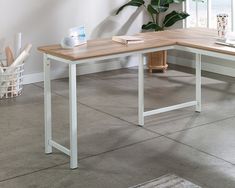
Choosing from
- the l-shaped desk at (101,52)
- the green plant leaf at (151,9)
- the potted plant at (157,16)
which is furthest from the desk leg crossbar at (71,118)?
the green plant leaf at (151,9)

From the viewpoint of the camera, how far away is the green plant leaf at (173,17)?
20.8 feet

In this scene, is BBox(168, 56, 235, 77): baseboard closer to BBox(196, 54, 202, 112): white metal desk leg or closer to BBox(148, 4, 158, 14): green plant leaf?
BBox(148, 4, 158, 14): green plant leaf

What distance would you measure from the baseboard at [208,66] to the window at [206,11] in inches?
18.3

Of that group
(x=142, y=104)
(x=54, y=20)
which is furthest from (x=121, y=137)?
(x=54, y=20)

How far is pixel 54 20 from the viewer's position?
611 cm

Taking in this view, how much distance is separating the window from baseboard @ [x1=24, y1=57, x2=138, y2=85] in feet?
3.00

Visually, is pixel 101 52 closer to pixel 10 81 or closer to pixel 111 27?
pixel 10 81

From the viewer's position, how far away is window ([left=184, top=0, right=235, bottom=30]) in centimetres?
614

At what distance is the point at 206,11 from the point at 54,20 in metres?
1.86

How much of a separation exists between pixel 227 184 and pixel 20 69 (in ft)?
9.94

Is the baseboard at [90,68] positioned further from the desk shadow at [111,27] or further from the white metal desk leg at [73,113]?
the white metal desk leg at [73,113]

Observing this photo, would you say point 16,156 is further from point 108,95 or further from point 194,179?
point 108,95

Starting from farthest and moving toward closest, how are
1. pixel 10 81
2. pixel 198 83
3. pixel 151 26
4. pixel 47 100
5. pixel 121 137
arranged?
pixel 151 26 → pixel 10 81 → pixel 198 83 → pixel 121 137 → pixel 47 100

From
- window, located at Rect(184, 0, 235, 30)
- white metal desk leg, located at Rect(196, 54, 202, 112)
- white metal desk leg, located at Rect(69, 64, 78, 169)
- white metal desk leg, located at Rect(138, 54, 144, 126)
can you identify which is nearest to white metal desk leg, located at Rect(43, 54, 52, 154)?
white metal desk leg, located at Rect(69, 64, 78, 169)
